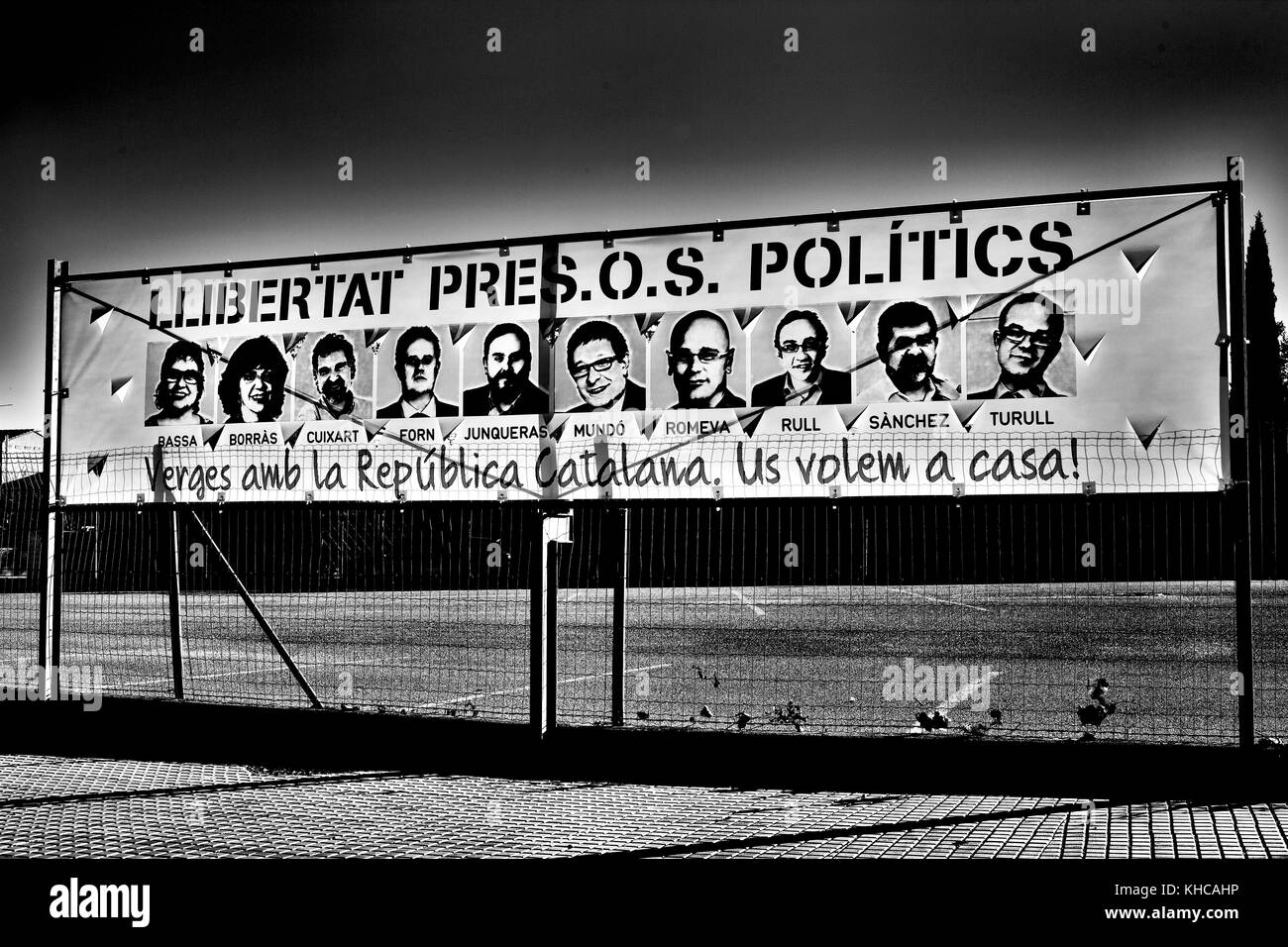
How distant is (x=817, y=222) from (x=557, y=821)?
4.32 meters

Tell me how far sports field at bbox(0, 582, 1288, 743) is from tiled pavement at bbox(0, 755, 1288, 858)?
4.19 ft

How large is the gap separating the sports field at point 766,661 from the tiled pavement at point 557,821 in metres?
1.28

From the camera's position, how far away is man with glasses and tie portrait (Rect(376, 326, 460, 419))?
9.24 m

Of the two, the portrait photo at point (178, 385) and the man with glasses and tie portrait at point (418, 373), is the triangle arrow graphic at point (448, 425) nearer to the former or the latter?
the man with glasses and tie portrait at point (418, 373)

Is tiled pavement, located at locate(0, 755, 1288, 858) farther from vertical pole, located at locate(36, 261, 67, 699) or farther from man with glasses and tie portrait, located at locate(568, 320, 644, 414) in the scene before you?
man with glasses and tie portrait, located at locate(568, 320, 644, 414)

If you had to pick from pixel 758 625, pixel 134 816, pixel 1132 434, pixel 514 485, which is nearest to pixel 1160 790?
pixel 1132 434

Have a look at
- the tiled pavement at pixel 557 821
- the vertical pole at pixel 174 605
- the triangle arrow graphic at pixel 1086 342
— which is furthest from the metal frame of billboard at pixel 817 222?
the tiled pavement at pixel 557 821

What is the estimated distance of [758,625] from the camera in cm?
1884

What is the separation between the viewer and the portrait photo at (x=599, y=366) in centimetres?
885

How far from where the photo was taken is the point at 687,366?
28.7 feet

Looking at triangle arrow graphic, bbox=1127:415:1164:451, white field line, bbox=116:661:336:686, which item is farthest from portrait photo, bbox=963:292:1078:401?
white field line, bbox=116:661:336:686

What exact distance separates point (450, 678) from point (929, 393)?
6.84m
